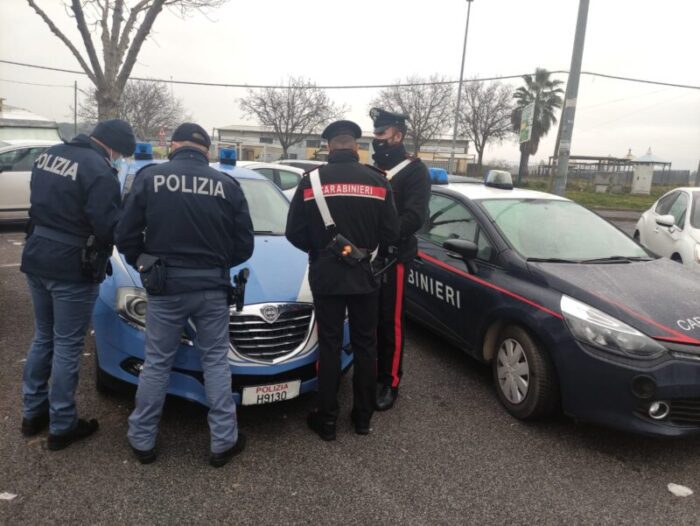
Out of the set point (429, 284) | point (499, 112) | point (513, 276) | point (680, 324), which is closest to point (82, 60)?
point (429, 284)

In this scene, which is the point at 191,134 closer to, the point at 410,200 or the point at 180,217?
the point at 180,217

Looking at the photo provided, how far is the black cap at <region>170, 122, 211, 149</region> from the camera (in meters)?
2.68

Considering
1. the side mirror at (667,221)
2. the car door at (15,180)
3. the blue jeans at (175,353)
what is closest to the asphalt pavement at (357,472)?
the blue jeans at (175,353)

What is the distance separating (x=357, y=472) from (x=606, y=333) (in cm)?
160

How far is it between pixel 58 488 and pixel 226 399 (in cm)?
88

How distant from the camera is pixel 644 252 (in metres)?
4.05

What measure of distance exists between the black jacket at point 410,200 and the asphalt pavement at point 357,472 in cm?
113

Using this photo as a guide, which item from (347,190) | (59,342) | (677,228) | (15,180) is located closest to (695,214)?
(677,228)

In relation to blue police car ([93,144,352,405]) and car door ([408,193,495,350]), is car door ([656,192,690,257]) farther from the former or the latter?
blue police car ([93,144,352,405])

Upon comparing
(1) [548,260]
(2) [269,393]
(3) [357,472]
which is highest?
(1) [548,260]

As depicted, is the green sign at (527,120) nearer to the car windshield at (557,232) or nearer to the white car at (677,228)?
the white car at (677,228)

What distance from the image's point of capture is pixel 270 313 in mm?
2971

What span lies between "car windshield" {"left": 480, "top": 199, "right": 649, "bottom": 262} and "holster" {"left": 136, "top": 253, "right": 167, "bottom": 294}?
2.48m

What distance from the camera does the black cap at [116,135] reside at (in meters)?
2.84
